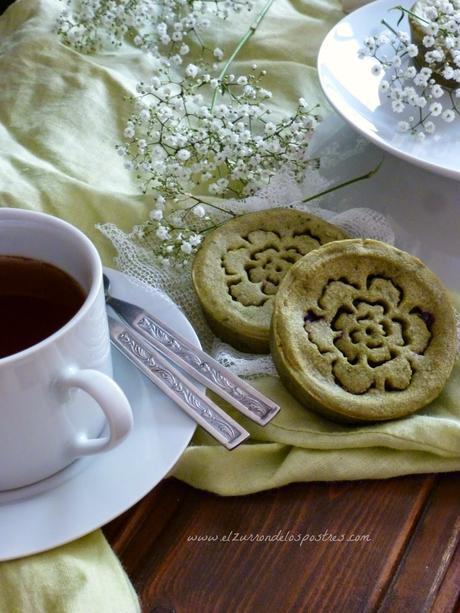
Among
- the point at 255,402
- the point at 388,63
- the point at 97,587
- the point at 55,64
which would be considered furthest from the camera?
the point at 55,64

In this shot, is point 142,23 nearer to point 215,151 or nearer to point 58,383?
point 215,151

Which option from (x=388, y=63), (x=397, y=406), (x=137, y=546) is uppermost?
(x=388, y=63)

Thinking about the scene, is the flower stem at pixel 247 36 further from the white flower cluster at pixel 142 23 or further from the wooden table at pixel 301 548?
the wooden table at pixel 301 548

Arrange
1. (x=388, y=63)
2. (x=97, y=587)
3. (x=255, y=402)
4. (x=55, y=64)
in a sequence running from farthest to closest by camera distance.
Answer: (x=55, y=64) < (x=388, y=63) < (x=255, y=402) < (x=97, y=587)

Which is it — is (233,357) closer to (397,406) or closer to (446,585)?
(397,406)

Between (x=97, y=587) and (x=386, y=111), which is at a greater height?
(x=386, y=111)

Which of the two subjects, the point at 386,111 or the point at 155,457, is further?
the point at 386,111

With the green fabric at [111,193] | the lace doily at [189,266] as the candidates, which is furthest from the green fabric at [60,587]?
the lace doily at [189,266]

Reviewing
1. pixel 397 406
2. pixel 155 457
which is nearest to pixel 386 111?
pixel 397 406
